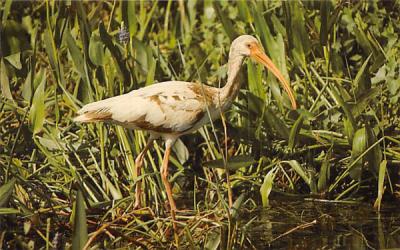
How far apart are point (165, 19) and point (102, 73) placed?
1.96 m

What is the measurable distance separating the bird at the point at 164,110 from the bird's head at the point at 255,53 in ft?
0.05

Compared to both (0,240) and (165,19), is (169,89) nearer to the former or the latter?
(0,240)

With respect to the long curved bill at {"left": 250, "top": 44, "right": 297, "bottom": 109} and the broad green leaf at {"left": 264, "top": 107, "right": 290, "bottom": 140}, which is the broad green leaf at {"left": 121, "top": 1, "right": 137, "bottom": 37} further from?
the broad green leaf at {"left": 264, "top": 107, "right": 290, "bottom": 140}

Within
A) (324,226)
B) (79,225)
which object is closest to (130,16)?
(324,226)

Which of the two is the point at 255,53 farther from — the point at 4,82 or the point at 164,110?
the point at 4,82

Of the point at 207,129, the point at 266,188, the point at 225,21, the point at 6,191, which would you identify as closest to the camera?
the point at 6,191

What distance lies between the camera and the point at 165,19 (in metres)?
7.62

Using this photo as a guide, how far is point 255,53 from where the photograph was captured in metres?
5.59

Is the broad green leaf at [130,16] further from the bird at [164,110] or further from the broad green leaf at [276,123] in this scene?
the broad green leaf at [276,123]

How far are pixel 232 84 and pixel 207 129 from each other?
0.48 metres

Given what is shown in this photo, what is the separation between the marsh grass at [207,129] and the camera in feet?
16.3

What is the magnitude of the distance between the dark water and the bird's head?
684 millimetres

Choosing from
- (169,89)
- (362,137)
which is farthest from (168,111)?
(362,137)

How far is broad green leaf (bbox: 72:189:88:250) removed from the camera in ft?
12.6
